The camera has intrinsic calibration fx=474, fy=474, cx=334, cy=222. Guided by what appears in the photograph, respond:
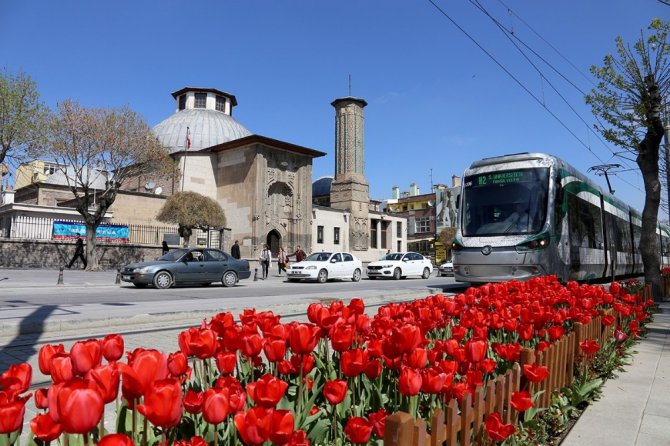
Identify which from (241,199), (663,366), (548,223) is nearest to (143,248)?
(241,199)

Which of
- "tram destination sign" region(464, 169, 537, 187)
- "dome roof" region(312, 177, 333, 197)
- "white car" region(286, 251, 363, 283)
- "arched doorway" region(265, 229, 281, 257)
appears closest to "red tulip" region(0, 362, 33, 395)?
"tram destination sign" region(464, 169, 537, 187)

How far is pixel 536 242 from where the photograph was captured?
11.8m

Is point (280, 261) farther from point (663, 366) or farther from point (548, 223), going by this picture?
point (663, 366)

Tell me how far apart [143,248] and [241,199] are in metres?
13.0

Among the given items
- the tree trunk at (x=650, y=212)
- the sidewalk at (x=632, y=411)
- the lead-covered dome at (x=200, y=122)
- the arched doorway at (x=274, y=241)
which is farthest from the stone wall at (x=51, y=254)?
the sidewalk at (x=632, y=411)

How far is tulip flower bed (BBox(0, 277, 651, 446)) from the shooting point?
1.34 meters

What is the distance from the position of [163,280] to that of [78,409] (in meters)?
17.0

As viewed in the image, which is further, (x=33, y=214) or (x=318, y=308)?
(x=33, y=214)

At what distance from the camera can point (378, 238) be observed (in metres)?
56.0

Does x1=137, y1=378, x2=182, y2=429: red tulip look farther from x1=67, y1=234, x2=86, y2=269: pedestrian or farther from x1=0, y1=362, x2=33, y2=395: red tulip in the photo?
x1=67, y1=234, x2=86, y2=269: pedestrian

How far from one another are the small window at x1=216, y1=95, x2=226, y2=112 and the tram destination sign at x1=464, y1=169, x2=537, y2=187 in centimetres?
5196

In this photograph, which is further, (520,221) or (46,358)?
(520,221)

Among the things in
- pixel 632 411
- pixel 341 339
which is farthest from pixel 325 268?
pixel 341 339

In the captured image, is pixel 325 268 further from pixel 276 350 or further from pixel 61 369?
pixel 61 369
